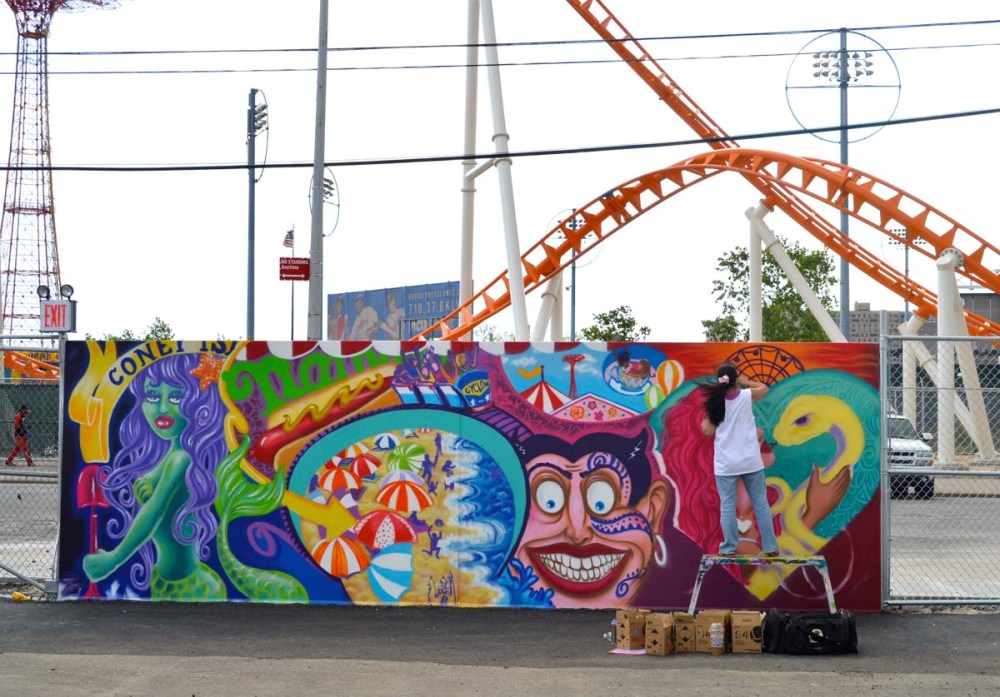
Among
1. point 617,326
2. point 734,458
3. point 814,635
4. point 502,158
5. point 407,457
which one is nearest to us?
point 814,635

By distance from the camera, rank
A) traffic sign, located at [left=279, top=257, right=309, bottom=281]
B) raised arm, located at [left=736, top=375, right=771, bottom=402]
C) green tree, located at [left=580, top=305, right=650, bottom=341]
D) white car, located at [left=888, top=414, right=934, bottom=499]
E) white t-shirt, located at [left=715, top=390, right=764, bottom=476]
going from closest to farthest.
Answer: white t-shirt, located at [left=715, top=390, right=764, bottom=476] → raised arm, located at [left=736, top=375, right=771, bottom=402] → white car, located at [left=888, top=414, right=934, bottom=499] → traffic sign, located at [left=279, top=257, right=309, bottom=281] → green tree, located at [left=580, top=305, right=650, bottom=341]

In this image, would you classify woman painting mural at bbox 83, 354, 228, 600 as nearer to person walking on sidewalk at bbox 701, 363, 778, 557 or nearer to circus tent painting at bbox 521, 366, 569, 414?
circus tent painting at bbox 521, 366, 569, 414

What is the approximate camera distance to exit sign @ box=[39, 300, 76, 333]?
10.9m

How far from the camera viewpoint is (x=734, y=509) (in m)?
10.1

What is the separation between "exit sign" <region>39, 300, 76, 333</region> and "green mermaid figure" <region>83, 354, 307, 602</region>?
754 mm

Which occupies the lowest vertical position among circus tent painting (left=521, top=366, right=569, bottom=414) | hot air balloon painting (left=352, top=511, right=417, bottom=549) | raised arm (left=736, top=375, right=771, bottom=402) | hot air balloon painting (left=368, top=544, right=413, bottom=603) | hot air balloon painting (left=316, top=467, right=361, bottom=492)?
hot air balloon painting (left=368, top=544, right=413, bottom=603)

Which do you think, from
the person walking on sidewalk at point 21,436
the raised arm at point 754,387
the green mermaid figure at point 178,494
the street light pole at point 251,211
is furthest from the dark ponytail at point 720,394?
the street light pole at point 251,211

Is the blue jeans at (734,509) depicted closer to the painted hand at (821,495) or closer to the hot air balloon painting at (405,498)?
the painted hand at (821,495)

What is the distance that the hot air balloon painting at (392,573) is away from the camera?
10703 millimetres

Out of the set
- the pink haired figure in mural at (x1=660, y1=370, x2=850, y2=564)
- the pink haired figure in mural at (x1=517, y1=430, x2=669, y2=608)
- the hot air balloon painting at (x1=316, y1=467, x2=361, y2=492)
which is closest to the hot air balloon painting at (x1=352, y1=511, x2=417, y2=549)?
the hot air balloon painting at (x1=316, y1=467, x2=361, y2=492)

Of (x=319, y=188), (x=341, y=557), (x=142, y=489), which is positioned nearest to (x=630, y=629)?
(x=341, y=557)

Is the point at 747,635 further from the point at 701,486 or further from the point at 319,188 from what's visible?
the point at 319,188

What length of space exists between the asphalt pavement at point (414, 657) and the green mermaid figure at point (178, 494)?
28 centimetres

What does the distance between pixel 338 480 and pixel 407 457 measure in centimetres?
63
